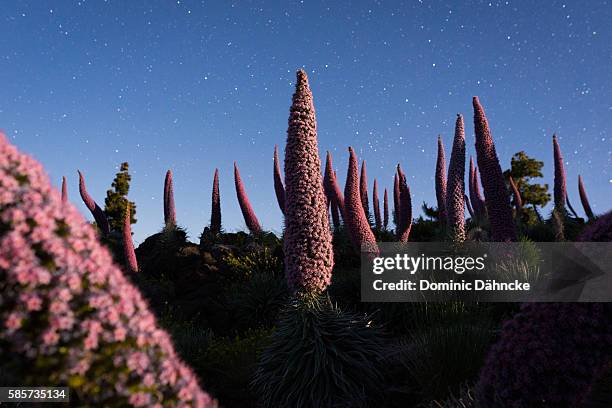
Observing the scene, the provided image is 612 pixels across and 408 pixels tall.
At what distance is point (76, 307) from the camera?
197 centimetres

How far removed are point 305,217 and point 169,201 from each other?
60.4 ft

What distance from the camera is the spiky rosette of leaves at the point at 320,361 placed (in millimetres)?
6617

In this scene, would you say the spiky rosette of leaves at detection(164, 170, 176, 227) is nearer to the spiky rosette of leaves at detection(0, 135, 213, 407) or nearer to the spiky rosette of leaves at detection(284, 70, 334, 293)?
the spiky rosette of leaves at detection(284, 70, 334, 293)

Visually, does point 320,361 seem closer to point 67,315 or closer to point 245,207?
point 67,315

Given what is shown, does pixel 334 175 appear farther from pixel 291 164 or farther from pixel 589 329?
pixel 589 329

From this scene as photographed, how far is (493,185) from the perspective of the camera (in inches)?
453

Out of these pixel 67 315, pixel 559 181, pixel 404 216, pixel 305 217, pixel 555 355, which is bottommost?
pixel 555 355

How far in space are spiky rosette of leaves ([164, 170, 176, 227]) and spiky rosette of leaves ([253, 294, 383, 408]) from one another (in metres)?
16.4

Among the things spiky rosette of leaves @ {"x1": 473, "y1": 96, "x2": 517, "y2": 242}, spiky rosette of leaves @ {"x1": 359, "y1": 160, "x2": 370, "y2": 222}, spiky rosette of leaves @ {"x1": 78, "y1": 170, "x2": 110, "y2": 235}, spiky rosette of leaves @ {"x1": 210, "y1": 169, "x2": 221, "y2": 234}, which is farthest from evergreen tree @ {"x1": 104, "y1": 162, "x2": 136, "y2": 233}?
spiky rosette of leaves @ {"x1": 473, "y1": 96, "x2": 517, "y2": 242}

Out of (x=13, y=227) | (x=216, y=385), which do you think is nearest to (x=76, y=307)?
(x=13, y=227)

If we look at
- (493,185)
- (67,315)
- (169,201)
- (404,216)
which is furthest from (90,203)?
(67,315)

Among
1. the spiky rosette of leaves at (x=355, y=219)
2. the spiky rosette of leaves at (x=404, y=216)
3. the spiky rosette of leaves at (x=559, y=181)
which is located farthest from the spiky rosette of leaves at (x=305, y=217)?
the spiky rosette of leaves at (x=559, y=181)

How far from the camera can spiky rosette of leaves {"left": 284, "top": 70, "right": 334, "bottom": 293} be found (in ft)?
24.2

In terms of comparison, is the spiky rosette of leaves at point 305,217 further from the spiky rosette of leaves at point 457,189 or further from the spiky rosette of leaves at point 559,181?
the spiky rosette of leaves at point 559,181
